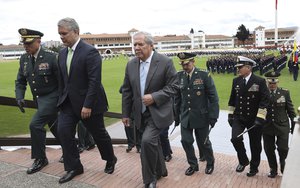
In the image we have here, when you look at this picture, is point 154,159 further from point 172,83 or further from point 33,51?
point 33,51

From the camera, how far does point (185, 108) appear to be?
470cm

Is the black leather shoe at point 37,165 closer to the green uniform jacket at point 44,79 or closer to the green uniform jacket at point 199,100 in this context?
the green uniform jacket at point 44,79

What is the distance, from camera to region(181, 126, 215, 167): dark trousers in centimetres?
441

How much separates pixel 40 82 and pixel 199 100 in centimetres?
212

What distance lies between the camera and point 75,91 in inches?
144

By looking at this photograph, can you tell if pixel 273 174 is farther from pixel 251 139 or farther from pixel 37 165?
pixel 37 165

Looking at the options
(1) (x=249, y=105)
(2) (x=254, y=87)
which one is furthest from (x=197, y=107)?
(2) (x=254, y=87)

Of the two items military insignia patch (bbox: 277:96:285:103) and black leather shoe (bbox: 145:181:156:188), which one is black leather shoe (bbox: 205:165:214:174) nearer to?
black leather shoe (bbox: 145:181:156:188)

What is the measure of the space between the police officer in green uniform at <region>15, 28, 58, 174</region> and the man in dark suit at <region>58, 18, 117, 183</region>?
1.42 ft

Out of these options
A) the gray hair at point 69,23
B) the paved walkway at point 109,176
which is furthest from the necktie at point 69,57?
the paved walkway at point 109,176

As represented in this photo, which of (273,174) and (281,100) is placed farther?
(281,100)

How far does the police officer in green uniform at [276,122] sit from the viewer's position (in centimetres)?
454

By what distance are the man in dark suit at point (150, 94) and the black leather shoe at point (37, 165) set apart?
132 centimetres

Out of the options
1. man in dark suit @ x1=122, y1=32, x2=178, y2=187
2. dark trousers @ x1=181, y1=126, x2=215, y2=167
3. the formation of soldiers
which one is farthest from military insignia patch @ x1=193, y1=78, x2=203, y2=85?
the formation of soldiers
